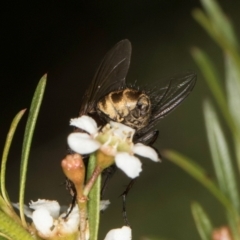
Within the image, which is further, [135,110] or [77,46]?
[77,46]

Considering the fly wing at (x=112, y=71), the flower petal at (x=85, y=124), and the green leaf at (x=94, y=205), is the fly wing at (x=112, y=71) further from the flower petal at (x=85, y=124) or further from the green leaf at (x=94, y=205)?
the green leaf at (x=94, y=205)

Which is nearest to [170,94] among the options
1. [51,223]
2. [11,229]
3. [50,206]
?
[50,206]

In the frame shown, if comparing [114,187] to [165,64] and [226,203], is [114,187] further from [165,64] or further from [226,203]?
[226,203]

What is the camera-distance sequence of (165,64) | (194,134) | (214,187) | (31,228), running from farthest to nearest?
(165,64), (194,134), (31,228), (214,187)

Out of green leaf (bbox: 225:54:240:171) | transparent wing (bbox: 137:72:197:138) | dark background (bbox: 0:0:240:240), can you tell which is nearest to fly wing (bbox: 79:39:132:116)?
transparent wing (bbox: 137:72:197:138)

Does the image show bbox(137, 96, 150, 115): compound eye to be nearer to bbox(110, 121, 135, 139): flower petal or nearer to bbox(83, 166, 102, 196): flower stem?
bbox(110, 121, 135, 139): flower petal

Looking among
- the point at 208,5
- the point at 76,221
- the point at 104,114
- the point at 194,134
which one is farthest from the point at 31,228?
the point at 194,134

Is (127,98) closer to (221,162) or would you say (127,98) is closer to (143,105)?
(143,105)
